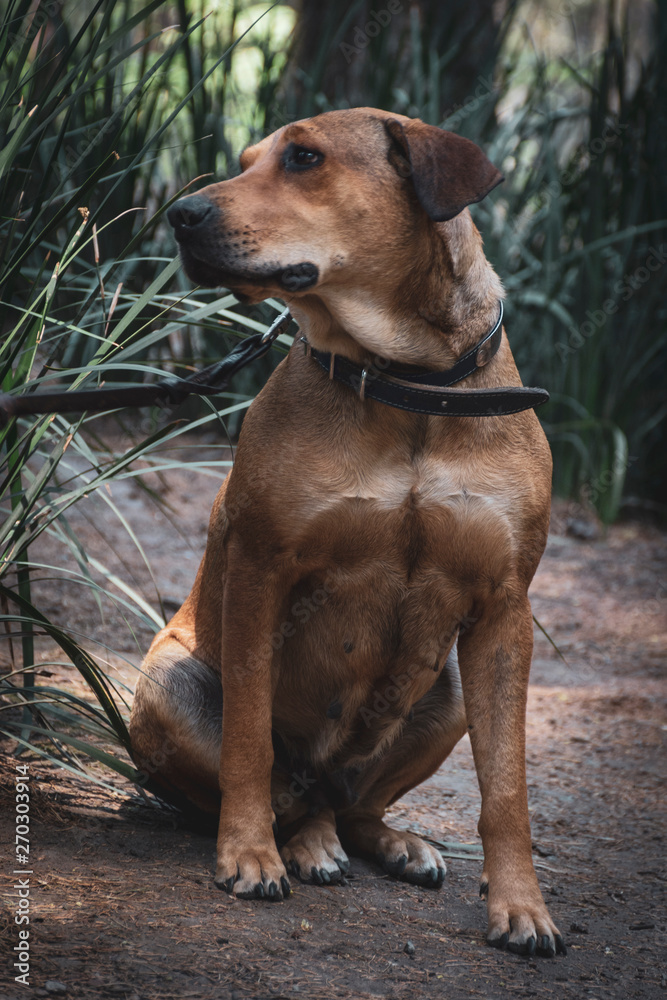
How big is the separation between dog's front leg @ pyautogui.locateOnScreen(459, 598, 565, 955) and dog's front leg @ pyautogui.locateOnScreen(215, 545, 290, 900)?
501 millimetres

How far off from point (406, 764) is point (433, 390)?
1.10m

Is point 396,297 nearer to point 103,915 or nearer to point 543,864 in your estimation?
point 103,915

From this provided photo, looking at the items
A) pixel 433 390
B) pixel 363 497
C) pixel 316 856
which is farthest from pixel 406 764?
pixel 433 390

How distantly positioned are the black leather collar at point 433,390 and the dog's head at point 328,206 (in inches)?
8.1

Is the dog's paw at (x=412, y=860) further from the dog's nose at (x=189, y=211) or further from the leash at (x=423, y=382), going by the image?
the dog's nose at (x=189, y=211)

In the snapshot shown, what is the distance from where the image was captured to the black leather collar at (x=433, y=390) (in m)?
2.19

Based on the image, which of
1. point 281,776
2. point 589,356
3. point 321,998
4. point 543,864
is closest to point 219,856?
point 281,776

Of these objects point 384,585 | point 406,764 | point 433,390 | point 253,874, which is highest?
point 433,390

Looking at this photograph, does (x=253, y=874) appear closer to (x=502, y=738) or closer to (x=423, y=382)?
(x=502, y=738)

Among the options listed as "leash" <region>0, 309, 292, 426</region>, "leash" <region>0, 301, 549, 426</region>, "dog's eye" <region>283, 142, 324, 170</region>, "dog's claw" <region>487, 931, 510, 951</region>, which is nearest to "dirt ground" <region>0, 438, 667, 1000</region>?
"dog's claw" <region>487, 931, 510, 951</region>

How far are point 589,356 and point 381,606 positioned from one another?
4557mm

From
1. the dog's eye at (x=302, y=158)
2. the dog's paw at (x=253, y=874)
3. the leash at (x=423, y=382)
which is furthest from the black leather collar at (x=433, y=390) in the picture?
the dog's paw at (x=253, y=874)

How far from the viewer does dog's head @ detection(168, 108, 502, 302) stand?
81.6 inches

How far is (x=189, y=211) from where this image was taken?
80.7 inches
